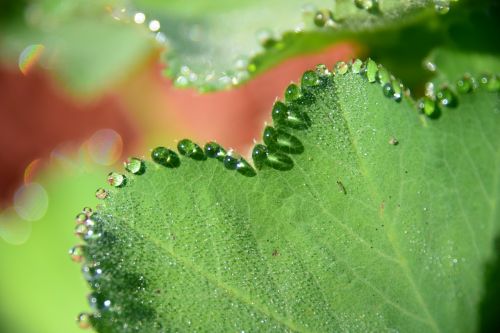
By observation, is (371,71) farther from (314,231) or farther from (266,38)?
(266,38)

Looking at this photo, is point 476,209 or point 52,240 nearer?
point 476,209

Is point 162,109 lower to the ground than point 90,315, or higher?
higher

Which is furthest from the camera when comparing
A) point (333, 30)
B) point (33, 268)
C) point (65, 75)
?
point (65, 75)

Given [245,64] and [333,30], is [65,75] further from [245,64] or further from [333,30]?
[333,30]

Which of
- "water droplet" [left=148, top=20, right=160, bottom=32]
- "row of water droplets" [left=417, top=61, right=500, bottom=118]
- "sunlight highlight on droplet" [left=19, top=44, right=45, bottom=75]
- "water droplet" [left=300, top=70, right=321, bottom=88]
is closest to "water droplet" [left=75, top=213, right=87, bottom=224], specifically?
"water droplet" [left=300, top=70, right=321, bottom=88]

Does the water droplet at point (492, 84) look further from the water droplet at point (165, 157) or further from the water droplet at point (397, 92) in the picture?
the water droplet at point (165, 157)

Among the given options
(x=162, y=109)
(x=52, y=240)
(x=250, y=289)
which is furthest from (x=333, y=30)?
(x=162, y=109)
